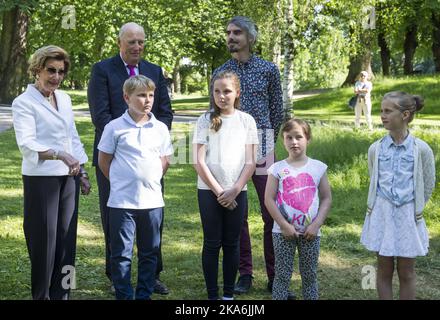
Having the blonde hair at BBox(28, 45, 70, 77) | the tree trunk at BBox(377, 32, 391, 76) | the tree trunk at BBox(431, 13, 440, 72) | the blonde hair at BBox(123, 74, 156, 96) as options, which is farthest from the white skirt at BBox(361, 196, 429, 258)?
the tree trunk at BBox(377, 32, 391, 76)

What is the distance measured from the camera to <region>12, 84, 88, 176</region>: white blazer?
14.5 feet

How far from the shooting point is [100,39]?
83.5ft

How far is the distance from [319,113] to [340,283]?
2015 centimetres

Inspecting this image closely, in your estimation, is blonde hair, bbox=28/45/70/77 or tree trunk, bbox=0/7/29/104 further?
tree trunk, bbox=0/7/29/104

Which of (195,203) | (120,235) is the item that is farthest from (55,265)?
(195,203)

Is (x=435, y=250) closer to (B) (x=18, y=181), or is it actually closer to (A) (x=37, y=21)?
(B) (x=18, y=181)

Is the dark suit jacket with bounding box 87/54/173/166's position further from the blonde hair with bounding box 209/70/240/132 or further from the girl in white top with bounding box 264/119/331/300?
the girl in white top with bounding box 264/119/331/300

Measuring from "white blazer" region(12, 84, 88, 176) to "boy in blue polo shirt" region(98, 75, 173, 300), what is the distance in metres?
0.32

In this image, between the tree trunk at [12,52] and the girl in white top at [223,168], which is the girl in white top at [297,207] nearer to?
the girl in white top at [223,168]

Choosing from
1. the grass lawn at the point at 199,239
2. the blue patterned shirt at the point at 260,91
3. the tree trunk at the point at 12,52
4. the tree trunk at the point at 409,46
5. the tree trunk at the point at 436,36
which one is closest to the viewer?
the blue patterned shirt at the point at 260,91

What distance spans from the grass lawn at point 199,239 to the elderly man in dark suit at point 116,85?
728mm

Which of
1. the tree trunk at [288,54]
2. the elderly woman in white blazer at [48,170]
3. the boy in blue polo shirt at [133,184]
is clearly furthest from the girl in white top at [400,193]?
the tree trunk at [288,54]

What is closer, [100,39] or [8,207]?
[8,207]

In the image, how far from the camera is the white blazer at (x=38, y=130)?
4.42 meters
